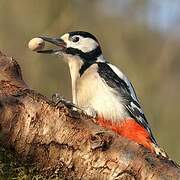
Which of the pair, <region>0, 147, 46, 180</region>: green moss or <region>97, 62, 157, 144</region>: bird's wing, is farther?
<region>97, 62, 157, 144</region>: bird's wing

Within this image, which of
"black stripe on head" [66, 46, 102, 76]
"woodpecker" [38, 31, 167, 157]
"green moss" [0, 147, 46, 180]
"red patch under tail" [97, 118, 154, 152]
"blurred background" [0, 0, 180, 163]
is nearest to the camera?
"green moss" [0, 147, 46, 180]

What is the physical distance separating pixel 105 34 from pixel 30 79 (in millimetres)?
1162

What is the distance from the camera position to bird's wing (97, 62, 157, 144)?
11.9 feet

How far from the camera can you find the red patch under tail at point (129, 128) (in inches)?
129

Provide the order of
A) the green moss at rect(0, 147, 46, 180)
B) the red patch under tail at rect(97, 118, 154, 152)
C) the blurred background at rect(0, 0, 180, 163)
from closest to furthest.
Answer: the green moss at rect(0, 147, 46, 180)
the red patch under tail at rect(97, 118, 154, 152)
the blurred background at rect(0, 0, 180, 163)

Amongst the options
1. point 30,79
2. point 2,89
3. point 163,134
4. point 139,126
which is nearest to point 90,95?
point 139,126

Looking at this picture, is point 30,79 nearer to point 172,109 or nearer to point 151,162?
point 172,109

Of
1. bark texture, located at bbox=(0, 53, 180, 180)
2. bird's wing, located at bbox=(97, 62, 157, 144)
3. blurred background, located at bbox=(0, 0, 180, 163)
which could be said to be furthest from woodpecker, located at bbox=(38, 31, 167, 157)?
blurred background, located at bbox=(0, 0, 180, 163)

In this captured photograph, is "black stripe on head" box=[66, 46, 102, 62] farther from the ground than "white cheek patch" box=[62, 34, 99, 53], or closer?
closer

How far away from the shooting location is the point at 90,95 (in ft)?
11.5

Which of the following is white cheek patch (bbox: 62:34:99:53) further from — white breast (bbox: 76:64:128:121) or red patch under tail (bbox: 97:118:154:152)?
red patch under tail (bbox: 97:118:154:152)

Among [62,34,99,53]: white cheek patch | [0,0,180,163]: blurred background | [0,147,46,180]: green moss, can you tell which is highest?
[0,147,46,180]: green moss

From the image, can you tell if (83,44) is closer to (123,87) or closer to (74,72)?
(74,72)

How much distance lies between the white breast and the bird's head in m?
0.22
